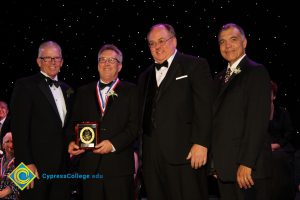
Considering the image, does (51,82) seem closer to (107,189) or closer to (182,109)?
(107,189)

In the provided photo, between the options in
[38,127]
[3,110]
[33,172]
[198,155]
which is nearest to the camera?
[198,155]

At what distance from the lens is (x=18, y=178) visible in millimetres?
3859

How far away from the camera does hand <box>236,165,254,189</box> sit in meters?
3.10

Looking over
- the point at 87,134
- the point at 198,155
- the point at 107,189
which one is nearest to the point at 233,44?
the point at 198,155

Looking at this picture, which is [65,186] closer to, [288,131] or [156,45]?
[156,45]

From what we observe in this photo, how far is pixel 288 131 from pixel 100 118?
2709 millimetres

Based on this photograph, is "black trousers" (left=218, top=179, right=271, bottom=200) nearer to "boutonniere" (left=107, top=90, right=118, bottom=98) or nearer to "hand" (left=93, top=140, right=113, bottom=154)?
"hand" (left=93, top=140, right=113, bottom=154)

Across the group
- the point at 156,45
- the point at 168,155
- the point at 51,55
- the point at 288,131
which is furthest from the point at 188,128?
the point at 288,131

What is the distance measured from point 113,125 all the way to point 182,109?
74cm

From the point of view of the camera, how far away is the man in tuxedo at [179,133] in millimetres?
3365

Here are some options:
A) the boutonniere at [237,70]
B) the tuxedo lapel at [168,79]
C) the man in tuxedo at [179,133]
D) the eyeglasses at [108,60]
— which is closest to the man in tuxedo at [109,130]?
the eyeglasses at [108,60]

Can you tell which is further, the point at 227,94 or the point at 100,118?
the point at 100,118

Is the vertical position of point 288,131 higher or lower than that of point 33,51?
lower

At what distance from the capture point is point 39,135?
392 cm
